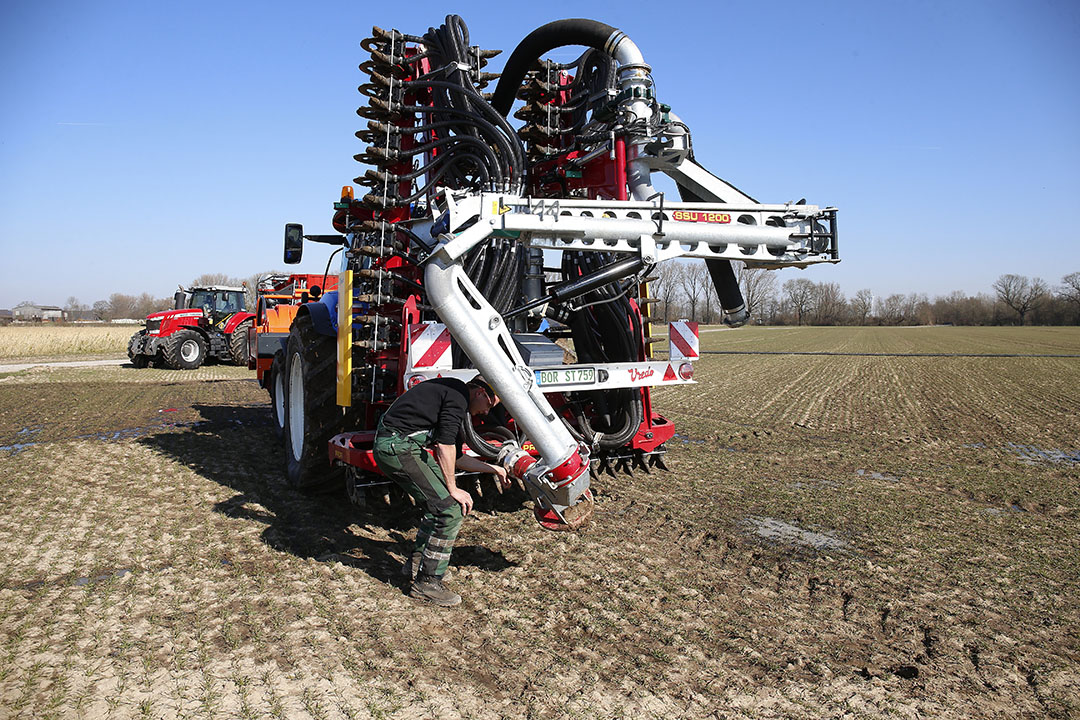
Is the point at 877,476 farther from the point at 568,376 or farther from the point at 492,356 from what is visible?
the point at 492,356

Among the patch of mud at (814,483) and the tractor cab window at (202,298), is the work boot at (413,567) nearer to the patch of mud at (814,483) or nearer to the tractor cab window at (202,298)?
the patch of mud at (814,483)

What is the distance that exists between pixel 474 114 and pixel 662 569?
3450 mm

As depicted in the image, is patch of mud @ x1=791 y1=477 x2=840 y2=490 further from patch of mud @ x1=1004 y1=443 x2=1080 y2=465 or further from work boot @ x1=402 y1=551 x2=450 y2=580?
work boot @ x1=402 y1=551 x2=450 y2=580

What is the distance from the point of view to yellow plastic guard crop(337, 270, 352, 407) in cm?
477

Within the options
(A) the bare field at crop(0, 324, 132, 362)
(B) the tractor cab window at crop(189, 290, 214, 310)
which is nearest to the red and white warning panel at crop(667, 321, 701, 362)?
(B) the tractor cab window at crop(189, 290, 214, 310)

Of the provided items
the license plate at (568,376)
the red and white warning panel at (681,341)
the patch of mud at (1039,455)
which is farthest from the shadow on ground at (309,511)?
the patch of mud at (1039,455)

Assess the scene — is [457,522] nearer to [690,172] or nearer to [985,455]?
[690,172]

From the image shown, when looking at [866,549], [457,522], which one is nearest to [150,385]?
[457,522]

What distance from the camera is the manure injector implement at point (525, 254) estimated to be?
12.4ft

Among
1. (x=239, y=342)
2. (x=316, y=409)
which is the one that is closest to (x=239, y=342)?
(x=239, y=342)

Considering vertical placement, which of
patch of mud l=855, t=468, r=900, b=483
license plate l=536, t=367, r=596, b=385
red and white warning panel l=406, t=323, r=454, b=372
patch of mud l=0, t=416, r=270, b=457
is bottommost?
patch of mud l=855, t=468, r=900, b=483

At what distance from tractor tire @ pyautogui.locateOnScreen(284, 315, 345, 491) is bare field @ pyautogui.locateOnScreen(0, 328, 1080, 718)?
0.25 metres

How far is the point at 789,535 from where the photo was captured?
16.3 feet

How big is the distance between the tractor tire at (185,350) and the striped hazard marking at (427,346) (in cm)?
1684
